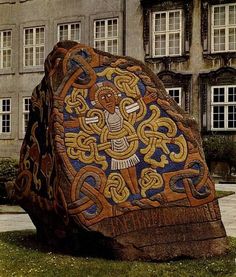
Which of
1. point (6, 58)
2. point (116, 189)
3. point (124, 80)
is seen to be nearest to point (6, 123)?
point (6, 58)

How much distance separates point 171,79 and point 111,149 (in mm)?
19432

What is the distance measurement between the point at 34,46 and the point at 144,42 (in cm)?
622

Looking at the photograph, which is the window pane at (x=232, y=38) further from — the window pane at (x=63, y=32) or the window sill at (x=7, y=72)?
the window sill at (x=7, y=72)

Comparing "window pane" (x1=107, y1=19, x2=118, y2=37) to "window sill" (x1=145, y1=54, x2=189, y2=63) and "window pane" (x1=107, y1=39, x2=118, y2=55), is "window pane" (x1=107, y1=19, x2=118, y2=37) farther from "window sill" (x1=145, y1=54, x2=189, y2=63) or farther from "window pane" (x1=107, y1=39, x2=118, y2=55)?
"window sill" (x1=145, y1=54, x2=189, y2=63)

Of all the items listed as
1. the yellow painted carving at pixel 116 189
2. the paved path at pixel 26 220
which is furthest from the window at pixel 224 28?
the yellow painted carving at pixel 116 189

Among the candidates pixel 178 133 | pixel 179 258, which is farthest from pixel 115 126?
pixel 179 258

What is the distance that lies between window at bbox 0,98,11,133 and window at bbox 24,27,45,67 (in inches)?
86.7

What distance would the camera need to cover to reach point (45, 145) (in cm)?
692

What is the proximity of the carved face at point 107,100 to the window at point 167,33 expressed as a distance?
19.3 meters

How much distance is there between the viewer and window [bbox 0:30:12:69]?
30094 millimetres

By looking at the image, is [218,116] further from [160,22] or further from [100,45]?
[100,45]

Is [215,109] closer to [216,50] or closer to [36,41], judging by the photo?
[216,50]

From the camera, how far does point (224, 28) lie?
24.8m

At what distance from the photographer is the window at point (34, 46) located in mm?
29188
